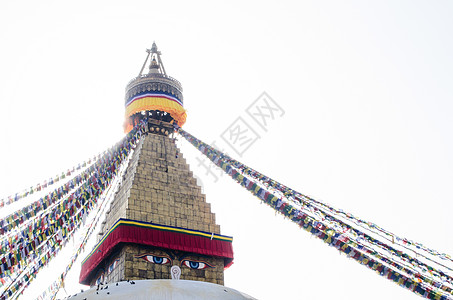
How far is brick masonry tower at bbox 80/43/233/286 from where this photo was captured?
953cm

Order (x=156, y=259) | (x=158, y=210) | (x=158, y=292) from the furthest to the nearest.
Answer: (x=158, y=210) < (x=156, y=259) < (x=158, y=292)

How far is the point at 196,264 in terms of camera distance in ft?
32.5

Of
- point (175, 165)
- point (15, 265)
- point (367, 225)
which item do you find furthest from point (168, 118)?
point (367, 225)

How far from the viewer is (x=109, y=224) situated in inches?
430

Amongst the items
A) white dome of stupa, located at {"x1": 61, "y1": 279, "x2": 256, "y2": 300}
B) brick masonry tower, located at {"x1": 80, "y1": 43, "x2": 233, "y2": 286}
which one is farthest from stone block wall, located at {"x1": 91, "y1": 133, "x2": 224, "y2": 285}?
white dome of stupa, located at {"x1": 61, "y1": 279, "x2": 256, "y2": 300}

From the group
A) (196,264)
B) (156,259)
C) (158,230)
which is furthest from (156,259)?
(196,264)

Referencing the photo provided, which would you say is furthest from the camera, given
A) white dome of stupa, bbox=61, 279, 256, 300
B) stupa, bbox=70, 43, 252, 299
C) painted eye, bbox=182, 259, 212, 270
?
painted eye, bbox=182, 259, 212, 270

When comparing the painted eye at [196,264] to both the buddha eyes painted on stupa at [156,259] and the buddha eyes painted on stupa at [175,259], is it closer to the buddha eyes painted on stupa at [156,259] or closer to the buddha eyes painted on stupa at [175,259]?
the buddha eyes painted on stupa at [175,259]

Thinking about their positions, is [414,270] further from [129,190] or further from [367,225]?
[129,190]

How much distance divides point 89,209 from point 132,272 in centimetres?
178

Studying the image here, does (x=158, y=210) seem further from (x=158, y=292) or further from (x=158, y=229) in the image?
(x=158, y=292)

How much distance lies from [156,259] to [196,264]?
92 centimetres

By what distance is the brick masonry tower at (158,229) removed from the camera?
9531 millimetres

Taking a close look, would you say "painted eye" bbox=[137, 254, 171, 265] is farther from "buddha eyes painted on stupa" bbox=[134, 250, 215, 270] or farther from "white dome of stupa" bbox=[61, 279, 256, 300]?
"white dome of stupa" bbox=[61, 279, 256, 300]
